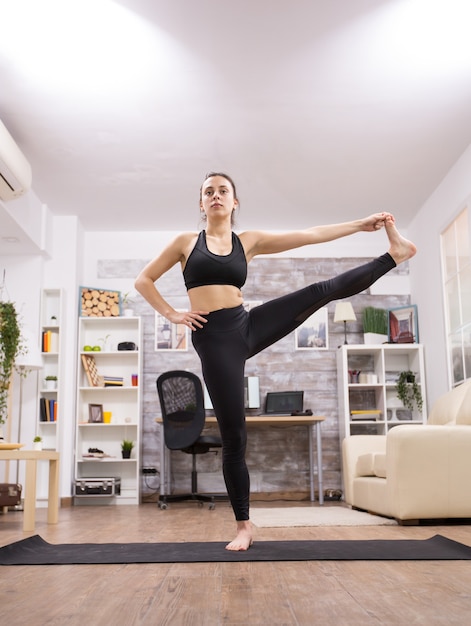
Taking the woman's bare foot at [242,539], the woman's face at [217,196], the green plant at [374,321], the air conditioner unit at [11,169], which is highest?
the air conditioner unit at [11,169]

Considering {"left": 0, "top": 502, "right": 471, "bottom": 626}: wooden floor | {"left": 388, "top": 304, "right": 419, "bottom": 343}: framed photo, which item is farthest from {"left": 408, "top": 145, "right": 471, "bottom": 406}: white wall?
{"left": 0, "top": 502, "right": 471, "bottom": 626}: wooden floor

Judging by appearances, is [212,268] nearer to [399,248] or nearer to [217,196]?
[217,196]

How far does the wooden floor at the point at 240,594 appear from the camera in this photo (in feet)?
5.40

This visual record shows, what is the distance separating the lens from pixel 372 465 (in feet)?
18.6

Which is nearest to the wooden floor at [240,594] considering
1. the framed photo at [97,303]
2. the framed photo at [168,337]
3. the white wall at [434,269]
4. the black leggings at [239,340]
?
the black leggings at [239,340]

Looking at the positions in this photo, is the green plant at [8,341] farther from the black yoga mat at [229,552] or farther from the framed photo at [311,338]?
the black yoga mat at [229,552]

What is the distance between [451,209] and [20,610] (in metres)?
5.83

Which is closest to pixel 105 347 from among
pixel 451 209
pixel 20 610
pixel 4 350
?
pixel 4 350

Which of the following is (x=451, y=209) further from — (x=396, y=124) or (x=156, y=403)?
(x=156, y=403)

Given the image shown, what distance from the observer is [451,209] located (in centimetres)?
669

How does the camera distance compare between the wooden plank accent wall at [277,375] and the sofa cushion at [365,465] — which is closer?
the sofa cushion at [365,465]

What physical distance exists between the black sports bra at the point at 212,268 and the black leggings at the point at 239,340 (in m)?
0.14

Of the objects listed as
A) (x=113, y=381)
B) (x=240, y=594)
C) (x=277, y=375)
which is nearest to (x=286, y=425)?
(x=277, y=375)

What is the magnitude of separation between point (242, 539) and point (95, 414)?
503 centimetres
